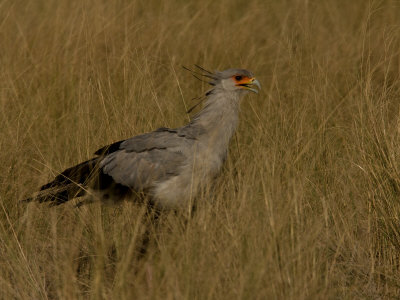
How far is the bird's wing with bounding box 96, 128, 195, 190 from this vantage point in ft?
14.9

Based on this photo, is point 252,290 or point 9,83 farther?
point 9,83

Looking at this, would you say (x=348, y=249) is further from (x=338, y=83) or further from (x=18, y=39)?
(x=18, y=39)

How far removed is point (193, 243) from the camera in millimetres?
3516

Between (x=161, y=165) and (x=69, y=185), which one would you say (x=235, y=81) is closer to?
(x=161, y=165)

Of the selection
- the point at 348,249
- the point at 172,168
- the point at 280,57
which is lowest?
the point at 348,249

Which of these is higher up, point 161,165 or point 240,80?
point 240,80

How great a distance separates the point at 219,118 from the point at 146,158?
57 cm

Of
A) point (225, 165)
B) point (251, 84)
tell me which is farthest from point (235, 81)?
point (225, 165)

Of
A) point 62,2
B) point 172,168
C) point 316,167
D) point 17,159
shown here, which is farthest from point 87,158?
point 62,2

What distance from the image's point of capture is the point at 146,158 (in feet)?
15.4

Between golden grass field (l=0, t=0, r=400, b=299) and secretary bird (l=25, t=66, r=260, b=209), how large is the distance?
131mm

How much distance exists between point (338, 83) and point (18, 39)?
119 inches

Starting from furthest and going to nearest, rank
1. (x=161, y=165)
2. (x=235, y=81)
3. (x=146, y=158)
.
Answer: (x=235, y=81), (x=146, y=158), (x=161, y=165)

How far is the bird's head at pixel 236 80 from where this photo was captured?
4961mm
